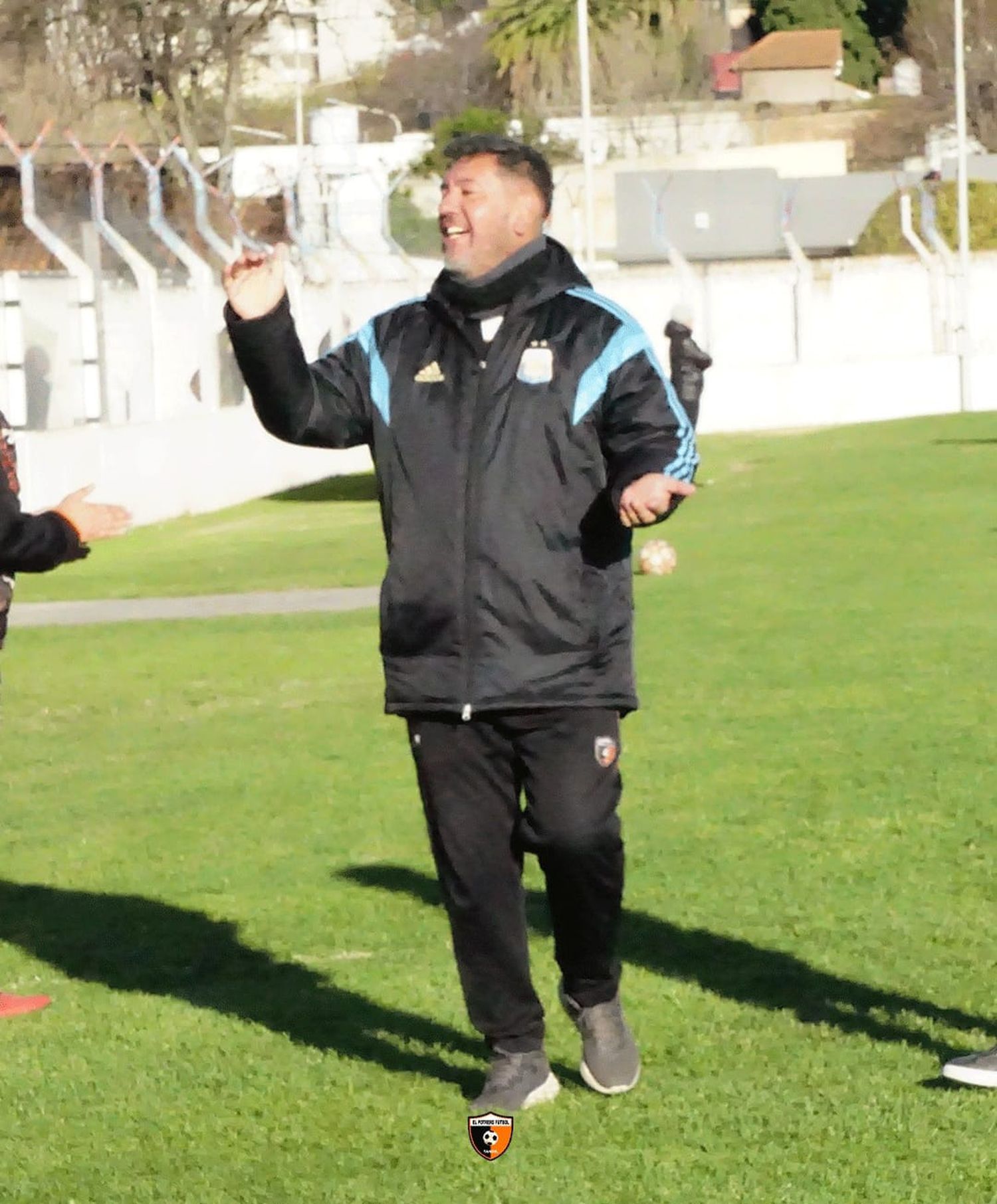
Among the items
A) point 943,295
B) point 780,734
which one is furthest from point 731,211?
point 780,734

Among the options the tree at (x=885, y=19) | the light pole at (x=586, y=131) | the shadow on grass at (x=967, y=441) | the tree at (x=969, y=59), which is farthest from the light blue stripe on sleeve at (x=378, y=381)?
the tree at (x=885, y=19)

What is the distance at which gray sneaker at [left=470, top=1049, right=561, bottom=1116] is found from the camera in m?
5.16

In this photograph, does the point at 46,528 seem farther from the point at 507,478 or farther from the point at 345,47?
the point at 345,47

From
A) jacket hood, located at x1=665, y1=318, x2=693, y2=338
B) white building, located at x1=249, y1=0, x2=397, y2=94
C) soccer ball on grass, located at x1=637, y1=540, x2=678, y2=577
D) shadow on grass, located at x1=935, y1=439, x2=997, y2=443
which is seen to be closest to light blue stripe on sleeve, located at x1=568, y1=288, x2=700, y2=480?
soccer ball on grass, located at x1=637, y1=540, x2=678, y2=577

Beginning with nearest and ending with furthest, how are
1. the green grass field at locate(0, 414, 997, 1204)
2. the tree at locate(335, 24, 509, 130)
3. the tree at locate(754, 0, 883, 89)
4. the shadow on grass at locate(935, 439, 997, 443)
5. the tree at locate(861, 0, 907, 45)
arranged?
the green grass field at locate(0, 414, 997, 1204) < the shadow on grass at locate(935, 439, 997, 443) < the tree at locate(335, 24, 509, 130) < the tree at locate(754, 0, 883, 89) < the tree at locate(861, 0, 907, 45)

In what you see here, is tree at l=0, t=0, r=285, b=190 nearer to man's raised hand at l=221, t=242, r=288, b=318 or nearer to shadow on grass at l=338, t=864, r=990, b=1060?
shadow on grass at l=338, t=864, r=990, b=1060

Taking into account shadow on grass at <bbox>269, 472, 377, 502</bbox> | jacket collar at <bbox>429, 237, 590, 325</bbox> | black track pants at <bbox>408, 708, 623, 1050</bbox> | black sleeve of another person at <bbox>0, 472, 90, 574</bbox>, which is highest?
jacket collar at <bbox>429, 237, 590, 325</bbox>

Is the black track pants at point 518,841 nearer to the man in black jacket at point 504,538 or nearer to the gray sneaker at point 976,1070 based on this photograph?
the man in black jacket at point 504,538

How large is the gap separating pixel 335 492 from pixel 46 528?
2152 centimetres

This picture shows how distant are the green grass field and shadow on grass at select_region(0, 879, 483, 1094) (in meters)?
0.02

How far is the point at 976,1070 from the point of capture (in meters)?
5.11

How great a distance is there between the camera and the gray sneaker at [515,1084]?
5156 millimetres

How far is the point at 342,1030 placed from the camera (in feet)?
19.6

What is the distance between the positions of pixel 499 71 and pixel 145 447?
65.0 m
